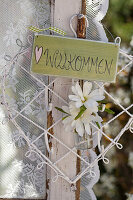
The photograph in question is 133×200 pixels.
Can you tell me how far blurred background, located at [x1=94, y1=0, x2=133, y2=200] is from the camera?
Result: 3.59 feet

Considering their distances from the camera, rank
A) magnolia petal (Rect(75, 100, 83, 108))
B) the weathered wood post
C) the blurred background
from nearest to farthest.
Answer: magnolia petal (Rect(75, 100, 83, 108))
the weathered wood post
the blurred background

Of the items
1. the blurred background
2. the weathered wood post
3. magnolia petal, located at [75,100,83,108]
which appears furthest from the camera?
the blurred background

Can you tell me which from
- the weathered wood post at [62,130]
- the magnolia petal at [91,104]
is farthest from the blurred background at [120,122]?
the magnolia petal at [91,104]

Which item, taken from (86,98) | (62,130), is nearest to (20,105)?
(62,130)

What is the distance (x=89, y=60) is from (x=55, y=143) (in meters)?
0.32

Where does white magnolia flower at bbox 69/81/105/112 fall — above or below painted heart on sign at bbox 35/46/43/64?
below

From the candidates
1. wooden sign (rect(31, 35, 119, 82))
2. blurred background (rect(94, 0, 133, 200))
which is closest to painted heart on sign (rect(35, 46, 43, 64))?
wooden sign (rect(31, 35, 119, 82))

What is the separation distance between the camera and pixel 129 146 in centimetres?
115

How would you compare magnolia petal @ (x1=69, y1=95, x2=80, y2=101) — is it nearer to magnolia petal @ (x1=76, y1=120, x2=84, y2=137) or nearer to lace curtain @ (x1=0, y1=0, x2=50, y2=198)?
magnolia petal @ (x1=76, y1=120, x2=84, y2=137)

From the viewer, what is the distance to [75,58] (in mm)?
877

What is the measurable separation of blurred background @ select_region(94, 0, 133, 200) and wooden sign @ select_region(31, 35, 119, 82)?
199mm

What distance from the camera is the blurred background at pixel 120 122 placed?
3.59 feet

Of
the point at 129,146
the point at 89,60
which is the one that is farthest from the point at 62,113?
the point at 129,146

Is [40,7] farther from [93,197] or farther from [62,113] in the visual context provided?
[93,197]
